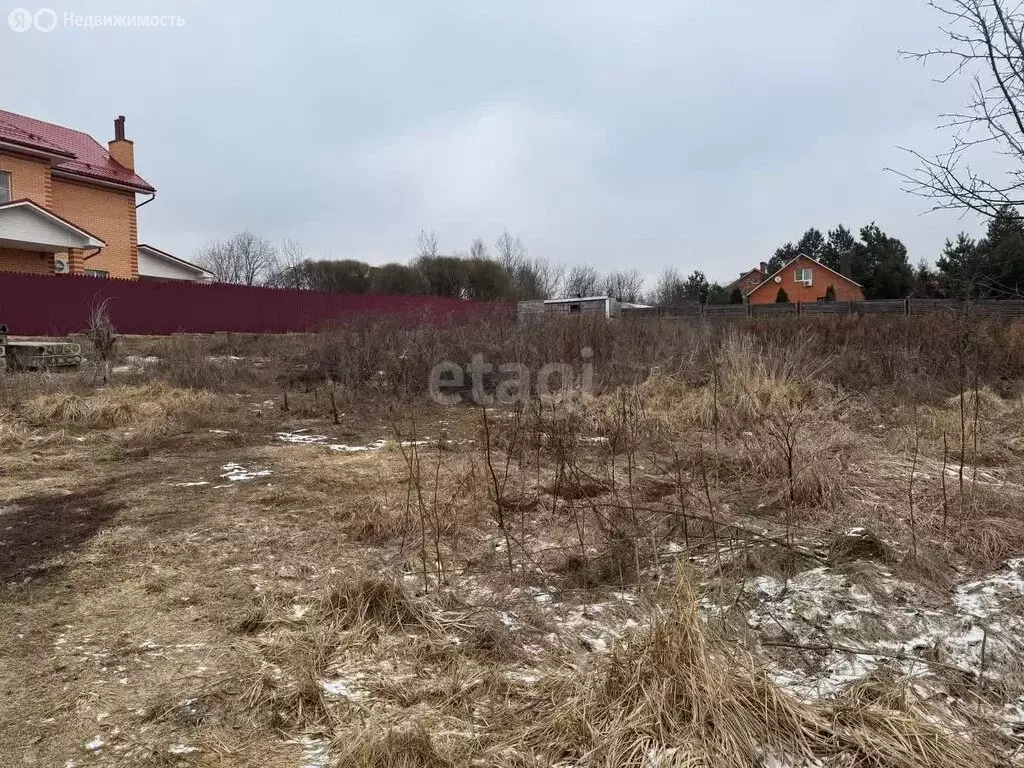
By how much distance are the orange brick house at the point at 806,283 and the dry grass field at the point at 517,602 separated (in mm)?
36642

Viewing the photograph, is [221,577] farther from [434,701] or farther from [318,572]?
[434,701]

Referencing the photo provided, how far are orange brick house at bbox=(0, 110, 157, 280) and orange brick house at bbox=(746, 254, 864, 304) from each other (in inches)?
1298

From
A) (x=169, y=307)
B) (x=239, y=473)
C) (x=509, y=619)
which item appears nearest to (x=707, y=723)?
(x=509, y=619)

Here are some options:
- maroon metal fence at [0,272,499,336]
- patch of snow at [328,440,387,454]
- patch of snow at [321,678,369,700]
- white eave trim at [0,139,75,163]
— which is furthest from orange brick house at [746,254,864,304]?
patch of snow at [321,678,369,700]

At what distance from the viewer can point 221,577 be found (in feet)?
9.39

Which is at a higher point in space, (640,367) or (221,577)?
(640,367)

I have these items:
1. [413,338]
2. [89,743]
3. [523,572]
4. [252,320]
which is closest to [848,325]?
[413,338]

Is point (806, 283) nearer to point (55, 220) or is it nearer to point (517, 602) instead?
point (55, 220)

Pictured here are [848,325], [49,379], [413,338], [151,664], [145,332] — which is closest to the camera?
[151,664]

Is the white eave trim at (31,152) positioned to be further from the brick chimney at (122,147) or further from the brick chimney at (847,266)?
the brick chimney at (847,266)

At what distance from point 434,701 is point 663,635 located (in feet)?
2.46

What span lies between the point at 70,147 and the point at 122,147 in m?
1.84

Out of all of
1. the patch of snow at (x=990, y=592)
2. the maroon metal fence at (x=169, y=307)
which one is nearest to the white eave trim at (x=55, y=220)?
the maroon metal fence at (x=169, y=307)

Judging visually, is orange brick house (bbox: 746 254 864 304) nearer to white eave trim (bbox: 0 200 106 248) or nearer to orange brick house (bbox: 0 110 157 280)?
orange brick house (bbox: 0 110 157 280)
